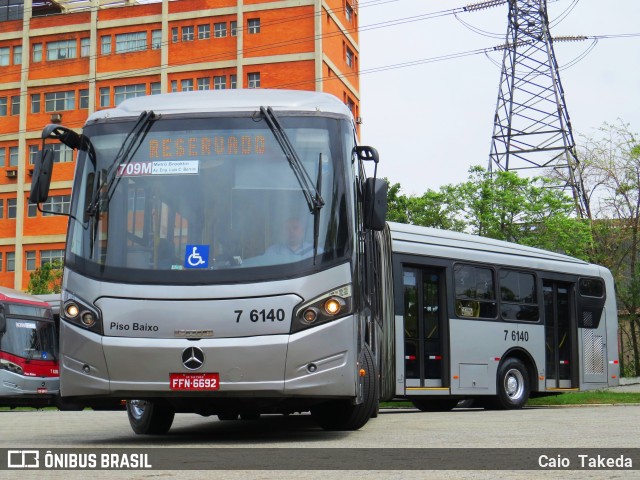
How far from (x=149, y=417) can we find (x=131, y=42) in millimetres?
63728

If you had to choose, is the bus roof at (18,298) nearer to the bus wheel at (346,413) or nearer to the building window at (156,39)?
the bus wheel at (346,413)

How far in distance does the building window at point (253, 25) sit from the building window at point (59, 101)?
13250 millimetres

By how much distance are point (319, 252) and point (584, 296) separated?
1355 centimetres

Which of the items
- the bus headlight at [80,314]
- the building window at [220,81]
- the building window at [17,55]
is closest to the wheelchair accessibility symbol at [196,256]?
the bus headlight at [80,314]

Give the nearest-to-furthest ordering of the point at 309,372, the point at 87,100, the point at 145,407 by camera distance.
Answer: the point at 309,372
the point at 145,407
the point at 87,100

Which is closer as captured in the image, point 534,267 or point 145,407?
point 145,407

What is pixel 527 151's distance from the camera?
177 ft

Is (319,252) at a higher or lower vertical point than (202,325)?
higher

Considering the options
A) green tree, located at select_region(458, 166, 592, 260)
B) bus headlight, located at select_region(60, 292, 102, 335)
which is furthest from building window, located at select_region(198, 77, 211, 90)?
bus headlight, located at select_region(60, 292, 102, 335)

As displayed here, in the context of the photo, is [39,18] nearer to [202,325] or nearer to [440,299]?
[440,299]

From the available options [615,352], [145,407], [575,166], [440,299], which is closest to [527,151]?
[575,166]

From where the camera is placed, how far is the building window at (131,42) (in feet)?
239

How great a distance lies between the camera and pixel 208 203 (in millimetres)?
10484

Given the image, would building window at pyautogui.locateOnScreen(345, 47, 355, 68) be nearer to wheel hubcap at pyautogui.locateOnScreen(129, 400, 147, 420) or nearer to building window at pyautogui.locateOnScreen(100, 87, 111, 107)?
building window at pyautogui.locateOnScreen(100, 87, 111, 107)
